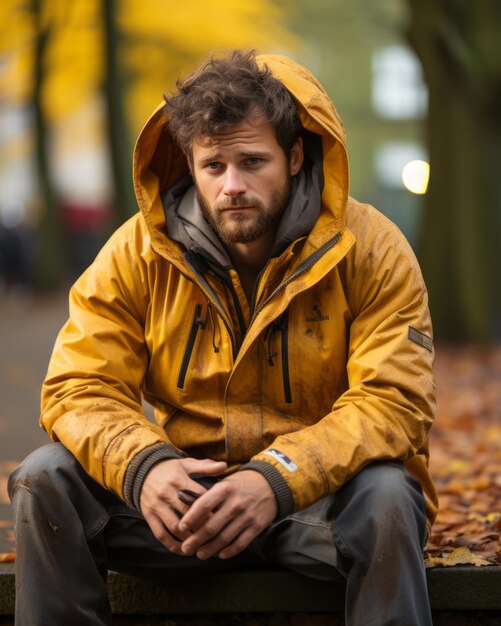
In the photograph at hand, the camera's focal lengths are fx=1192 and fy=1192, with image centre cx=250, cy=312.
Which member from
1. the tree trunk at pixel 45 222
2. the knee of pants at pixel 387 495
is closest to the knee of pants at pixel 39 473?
the knee of pants at pixel 387 495

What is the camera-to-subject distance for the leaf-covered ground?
4.26m

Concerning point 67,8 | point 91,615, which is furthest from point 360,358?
point 67,8

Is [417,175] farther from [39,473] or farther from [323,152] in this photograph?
[39,473]

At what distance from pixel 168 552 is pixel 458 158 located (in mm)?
9982

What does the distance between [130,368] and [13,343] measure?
12.1 m

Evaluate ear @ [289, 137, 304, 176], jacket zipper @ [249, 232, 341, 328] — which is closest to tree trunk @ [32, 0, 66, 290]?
ear @ [289, 137, 304, 176]

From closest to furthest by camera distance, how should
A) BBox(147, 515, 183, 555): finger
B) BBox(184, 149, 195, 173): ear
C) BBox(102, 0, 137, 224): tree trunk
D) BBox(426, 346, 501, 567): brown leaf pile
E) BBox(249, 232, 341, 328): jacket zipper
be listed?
BBox(147, 515, 183, 555): finger
BBox(249, 232, 341, 328): jacket zipper
BBox(184, 149, 195, 173): ear
BBox(426, 346, 501, 567): brown leaf pile
BBox(102, 0, 137, 224): tree trunk

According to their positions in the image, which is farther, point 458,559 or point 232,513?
point 458,559

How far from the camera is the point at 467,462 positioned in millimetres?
6664

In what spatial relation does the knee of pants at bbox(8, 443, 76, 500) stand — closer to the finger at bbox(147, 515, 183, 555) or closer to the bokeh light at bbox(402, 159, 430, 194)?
the finger at bbox(147, 515, 183, 555)

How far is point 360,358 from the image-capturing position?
3.68m

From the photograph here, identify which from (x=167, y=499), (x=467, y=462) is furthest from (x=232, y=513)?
(x=467, y=462)

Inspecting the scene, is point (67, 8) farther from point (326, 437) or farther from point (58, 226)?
point (326, 437)

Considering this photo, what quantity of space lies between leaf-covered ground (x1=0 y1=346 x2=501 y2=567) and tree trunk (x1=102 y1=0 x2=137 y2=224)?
758 cm
